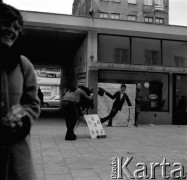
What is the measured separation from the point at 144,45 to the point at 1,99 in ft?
46.8

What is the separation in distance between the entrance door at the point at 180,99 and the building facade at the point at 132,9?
2457 cm

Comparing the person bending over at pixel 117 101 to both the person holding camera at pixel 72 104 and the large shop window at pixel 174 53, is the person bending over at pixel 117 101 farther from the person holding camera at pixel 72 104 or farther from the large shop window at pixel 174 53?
the person holding camera at pixel 72 104

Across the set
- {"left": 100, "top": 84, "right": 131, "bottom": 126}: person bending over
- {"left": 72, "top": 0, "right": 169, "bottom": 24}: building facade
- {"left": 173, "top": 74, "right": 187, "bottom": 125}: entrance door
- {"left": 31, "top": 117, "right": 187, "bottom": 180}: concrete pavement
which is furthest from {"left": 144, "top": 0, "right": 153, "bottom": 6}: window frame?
{"left": 31, "top": 117, "right": 187, "bottom": 180}: concrete pavement

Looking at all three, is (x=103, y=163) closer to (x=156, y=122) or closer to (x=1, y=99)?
(x=1, y=99)

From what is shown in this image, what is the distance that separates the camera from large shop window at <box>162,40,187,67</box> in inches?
622

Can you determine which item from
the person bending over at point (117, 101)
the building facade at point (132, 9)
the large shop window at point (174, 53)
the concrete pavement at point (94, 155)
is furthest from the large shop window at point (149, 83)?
the building facade at point (132, 9)

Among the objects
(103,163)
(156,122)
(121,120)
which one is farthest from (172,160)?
(156,122)

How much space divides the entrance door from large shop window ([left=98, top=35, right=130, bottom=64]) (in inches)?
118

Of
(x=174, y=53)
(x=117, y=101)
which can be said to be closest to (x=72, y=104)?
(x=117, y=101)

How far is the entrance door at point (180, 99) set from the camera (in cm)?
1557

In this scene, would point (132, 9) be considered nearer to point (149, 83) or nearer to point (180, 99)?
point (180, 99)

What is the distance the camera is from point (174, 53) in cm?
1602

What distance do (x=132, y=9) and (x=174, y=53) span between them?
86.6ft

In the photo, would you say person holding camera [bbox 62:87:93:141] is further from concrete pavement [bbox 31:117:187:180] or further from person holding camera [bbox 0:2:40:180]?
person holding camera [bbox 0:2:40:180]
